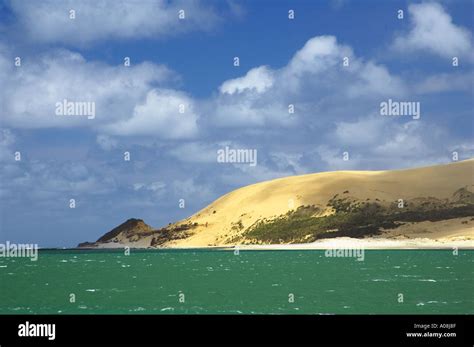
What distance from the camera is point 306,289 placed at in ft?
212
